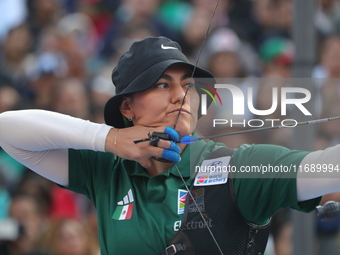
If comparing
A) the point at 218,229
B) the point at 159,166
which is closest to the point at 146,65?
the point at 159,166

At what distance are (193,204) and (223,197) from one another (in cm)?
8

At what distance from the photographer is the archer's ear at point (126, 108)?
1.90 metres

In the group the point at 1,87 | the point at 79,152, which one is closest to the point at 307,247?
the point at 79,152

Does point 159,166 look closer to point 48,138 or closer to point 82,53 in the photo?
point 48,138

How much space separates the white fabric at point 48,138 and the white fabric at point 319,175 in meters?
0.57

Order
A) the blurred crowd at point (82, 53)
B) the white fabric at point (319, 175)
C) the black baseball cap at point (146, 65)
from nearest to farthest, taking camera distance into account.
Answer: the white fabric at point (319, 175) < the black baseball cap at point (146, 65) < the blurred crowd at point (82, 53)

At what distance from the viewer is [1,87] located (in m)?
4.51

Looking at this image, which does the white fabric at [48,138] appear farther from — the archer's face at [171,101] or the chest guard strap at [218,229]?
the chest guard strap at [218,229]

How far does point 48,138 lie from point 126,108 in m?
0.25

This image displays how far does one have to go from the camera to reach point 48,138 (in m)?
1.86

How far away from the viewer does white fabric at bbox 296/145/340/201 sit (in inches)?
59.2

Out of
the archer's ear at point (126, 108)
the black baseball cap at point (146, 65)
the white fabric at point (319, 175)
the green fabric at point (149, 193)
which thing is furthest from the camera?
the archer's ear at point (126, 108)

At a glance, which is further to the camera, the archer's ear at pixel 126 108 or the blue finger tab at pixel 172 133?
the archer's ear at pixel 126 108

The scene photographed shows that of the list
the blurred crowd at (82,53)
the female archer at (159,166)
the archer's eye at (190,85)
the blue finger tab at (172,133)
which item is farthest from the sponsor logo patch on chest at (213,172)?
the blurred crowd at (82,53)
